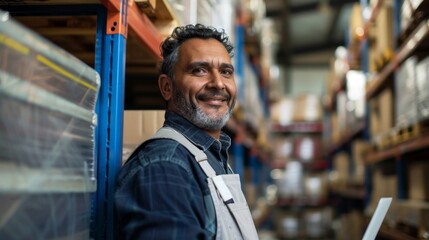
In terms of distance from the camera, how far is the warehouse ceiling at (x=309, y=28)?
1092 centimetres

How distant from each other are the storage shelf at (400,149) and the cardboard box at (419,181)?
0.15 meters

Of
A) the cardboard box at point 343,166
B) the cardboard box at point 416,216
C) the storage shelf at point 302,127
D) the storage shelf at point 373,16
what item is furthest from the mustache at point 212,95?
the storage shelf at point 302,127

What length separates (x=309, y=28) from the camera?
12.7m

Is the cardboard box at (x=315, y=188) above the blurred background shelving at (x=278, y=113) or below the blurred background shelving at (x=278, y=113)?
below

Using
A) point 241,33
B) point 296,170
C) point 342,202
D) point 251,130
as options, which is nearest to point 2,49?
point 241,33

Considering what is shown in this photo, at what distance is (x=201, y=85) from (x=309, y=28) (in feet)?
37.6

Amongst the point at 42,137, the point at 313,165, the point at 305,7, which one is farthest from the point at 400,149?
the point at 305,7

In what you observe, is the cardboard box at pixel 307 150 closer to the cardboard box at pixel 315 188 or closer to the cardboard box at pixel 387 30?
the cardboard box at pixel 315 188

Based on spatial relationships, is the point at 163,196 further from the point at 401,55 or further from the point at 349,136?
the point at 349,136

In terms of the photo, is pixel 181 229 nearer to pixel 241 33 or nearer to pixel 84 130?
pixel 84 130

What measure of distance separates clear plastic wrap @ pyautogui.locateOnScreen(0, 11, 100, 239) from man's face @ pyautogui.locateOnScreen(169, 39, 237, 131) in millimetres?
372

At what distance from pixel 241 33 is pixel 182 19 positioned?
3.56 metres

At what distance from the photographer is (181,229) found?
129 cm

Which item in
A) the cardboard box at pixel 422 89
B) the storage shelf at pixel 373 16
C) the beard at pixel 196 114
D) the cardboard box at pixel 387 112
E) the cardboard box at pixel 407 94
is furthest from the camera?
the storage shelf at pixel 373 16
